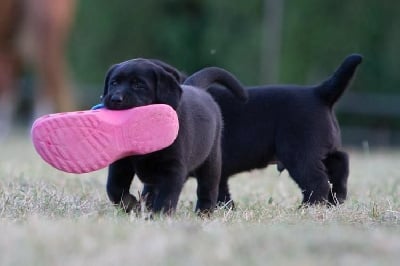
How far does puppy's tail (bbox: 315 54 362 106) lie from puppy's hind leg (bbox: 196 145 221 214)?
1.04m

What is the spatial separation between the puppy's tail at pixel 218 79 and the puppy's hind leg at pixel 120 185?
113 centimetres

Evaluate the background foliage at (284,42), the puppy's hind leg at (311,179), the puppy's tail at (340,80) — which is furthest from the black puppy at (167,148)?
the background foliage at (284,42)

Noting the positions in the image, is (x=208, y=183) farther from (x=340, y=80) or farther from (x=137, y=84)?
(x=340, y=80)

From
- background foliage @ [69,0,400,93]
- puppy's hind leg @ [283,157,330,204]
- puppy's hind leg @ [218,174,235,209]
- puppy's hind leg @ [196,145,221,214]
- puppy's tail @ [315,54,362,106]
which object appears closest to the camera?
puppy's hind leg @ [196,145,221,214]

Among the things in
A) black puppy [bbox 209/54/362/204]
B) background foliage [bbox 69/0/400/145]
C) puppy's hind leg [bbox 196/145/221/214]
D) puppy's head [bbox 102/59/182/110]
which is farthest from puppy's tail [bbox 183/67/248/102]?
background foliage [bbox 69/0/400/145]

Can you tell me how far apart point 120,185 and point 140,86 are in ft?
2.07

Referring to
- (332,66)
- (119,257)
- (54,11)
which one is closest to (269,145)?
(119,257)

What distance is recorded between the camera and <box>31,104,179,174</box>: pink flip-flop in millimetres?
5426

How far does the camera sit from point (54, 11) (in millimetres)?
17875

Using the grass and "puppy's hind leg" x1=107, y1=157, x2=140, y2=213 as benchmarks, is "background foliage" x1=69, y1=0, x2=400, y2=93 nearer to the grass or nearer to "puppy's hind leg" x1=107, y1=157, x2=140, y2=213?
the grass

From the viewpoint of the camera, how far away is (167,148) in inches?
223

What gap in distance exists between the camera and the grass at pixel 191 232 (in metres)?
4.11

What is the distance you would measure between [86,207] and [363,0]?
51.9 ft

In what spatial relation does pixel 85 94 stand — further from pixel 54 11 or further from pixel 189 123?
pixel 189 123
